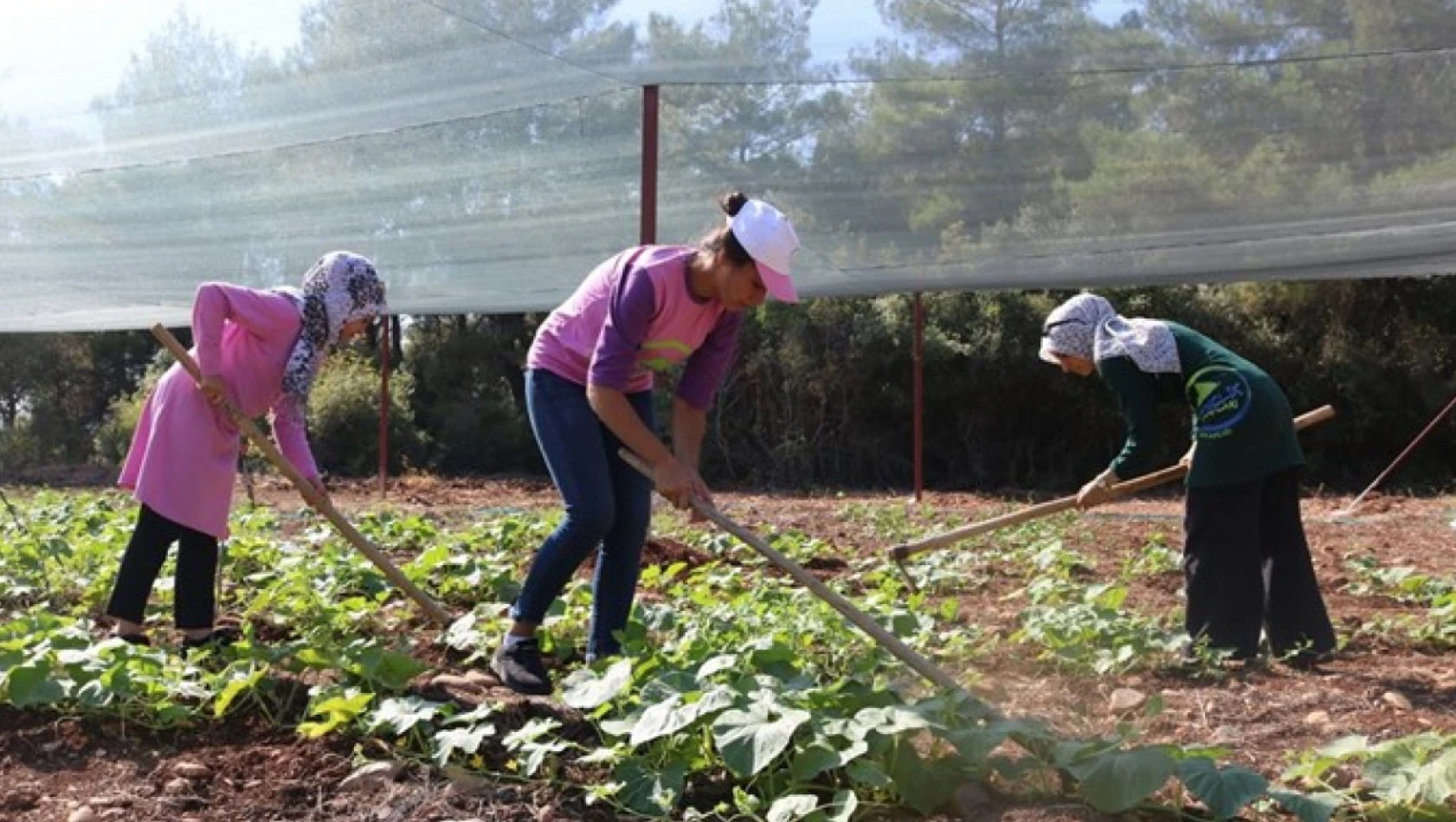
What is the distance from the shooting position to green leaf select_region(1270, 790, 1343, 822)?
220cm

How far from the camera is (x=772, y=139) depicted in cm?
704

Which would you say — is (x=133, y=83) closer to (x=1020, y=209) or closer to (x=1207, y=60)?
(x=1020, y=209)

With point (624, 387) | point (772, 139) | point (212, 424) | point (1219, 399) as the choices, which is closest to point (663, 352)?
point (624, 387)

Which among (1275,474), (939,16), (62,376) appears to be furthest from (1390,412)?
(62,376)

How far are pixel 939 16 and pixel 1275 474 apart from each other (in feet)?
8.82

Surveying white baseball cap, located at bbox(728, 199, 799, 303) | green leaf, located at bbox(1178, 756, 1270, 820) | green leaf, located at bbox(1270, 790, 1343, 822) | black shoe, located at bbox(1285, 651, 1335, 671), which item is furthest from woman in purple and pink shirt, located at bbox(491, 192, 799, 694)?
black shoe, located at bbox(1285, 651, 1335, 671)

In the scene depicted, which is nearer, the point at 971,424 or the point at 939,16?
the point at 939,16

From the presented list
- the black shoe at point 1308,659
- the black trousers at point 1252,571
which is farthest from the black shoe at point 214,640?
the black shoe at point 1308,659

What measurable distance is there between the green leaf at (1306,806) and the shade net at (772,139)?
4.09m

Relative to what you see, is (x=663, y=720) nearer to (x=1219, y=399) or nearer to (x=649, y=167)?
(x=1219, y=399)

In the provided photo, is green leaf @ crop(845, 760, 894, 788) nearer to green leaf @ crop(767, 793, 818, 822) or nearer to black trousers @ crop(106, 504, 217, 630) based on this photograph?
green leaf @ crop(767, 793, 818, 822)

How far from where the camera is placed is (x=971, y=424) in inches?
643

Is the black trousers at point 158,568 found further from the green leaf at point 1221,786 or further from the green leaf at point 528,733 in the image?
the green leaf at point 1221,786

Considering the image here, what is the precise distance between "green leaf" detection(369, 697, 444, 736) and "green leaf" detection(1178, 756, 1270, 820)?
51.9 inches
